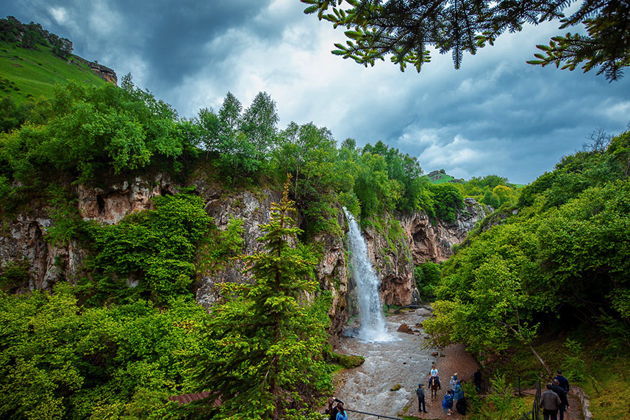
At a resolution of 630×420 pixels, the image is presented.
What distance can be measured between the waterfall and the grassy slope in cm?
4666

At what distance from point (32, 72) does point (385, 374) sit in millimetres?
98210

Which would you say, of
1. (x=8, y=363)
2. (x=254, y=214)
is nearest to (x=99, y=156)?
(x=254, y=214)

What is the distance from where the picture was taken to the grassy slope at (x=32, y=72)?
48062mm

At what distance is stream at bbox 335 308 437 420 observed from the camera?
49.3 ft

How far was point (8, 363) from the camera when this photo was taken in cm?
918

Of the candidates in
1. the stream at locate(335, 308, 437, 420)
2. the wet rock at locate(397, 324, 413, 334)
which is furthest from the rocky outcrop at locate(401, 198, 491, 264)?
the stream at locate(335, 308, 437, 420)

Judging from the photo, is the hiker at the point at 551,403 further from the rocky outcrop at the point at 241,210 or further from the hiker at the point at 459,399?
the rocky outcrop at the point at 241,210

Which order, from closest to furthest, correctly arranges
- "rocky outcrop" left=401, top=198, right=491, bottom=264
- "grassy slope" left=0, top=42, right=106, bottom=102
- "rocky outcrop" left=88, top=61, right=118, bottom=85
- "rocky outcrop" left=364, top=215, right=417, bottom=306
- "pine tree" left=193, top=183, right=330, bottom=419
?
"pine tree" left=193, top=183, right=330, bottom=419 → "rocky outcrop" left=364, top=215, right=417, bottom=306 → "grassy slope" left=0, top=42, right=106, bottom=102 → "rocky outcrop" left=401, top=198, right=491, bottom=264 → "rocky outcrop" left=88, top=61, right=118, bottom=85

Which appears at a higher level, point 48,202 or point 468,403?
point 48,202

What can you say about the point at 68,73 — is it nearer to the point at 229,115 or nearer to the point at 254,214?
the point at 229,115

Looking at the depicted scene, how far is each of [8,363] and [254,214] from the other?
1390 cm

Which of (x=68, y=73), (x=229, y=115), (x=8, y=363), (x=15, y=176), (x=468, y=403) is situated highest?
(x=68, y=73)

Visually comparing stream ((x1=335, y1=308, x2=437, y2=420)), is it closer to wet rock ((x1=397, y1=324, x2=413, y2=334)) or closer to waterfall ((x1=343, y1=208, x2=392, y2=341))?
wet rock ((x1=397, y1=324, x2=413, y2=334))

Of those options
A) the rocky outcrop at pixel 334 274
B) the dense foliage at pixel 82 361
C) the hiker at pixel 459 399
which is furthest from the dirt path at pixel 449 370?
the dense foliage at pixel 82 361
